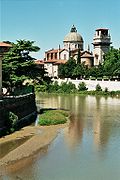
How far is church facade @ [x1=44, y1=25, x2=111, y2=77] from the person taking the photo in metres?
91.2

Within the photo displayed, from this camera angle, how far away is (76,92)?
244ft

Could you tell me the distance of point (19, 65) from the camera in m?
39.3

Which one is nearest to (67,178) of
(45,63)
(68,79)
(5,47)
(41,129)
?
(41,129)

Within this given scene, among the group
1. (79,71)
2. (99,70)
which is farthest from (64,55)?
(99,70)

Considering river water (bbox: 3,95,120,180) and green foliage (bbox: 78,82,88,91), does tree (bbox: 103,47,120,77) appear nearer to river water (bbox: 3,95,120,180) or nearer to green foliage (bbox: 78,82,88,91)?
green foliage (bbox: 78,82,88,91)

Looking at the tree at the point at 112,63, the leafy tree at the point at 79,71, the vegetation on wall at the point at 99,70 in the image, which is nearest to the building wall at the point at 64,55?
the vegetation on wall at the point at 99,70

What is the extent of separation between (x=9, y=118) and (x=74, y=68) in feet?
188

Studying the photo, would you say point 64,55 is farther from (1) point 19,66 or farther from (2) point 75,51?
(1) point 19,66

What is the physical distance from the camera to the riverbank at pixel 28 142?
19511 millimetres

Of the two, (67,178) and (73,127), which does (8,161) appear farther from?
(73,127)

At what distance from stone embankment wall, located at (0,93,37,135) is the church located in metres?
53.6

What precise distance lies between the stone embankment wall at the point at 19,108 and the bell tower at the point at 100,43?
55086 millimetres

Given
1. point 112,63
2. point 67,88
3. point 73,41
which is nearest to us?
point 67,88

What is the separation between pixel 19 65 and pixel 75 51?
201ft
